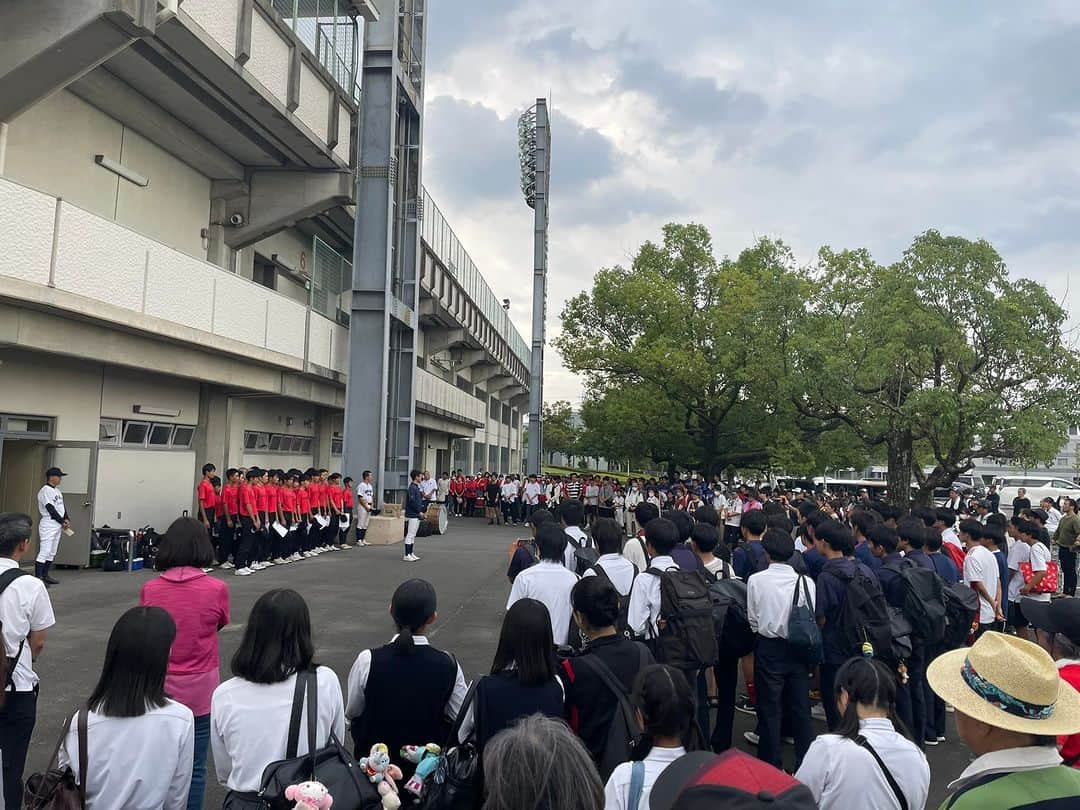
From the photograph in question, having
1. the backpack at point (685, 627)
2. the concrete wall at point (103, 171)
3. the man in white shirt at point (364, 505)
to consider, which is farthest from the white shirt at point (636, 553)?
the man in white shirt at point (364, 505)

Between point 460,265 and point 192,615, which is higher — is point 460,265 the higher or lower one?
the higher one

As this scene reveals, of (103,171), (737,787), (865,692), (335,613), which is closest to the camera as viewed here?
(737,787)

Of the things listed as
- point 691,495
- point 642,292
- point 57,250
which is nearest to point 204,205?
point 57,250

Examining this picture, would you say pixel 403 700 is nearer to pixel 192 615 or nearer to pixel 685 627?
pixel 192 615

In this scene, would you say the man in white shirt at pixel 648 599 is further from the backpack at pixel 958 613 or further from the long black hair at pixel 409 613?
the backpack at pixel 958 613

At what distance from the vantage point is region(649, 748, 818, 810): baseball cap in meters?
1.63

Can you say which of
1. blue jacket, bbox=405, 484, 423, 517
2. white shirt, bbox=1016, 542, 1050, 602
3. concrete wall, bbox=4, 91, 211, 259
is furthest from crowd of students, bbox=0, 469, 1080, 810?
blue jacket, bbox=405, 484, 423, 517

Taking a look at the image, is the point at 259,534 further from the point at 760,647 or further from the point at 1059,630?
the point at 1059,630

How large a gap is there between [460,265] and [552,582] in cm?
2575

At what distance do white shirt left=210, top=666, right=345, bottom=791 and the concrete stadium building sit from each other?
26.7 feet

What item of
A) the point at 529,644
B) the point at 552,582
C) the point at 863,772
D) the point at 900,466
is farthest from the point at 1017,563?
the point at 900,466

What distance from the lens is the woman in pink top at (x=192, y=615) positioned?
12.3ft

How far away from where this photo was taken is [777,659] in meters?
5.02

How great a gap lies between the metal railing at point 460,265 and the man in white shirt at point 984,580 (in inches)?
650
